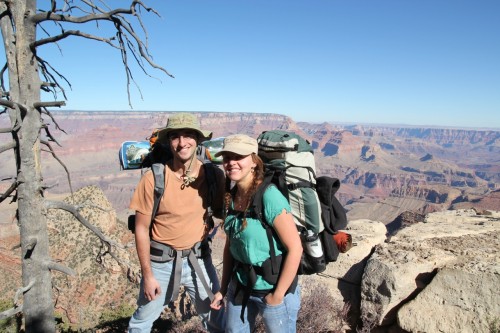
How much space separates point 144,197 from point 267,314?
1314mm

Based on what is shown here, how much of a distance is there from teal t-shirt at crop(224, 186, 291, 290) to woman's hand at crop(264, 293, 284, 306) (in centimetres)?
6

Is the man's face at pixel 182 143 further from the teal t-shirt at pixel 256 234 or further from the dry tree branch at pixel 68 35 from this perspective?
the dry tree branch at pixel 68 35

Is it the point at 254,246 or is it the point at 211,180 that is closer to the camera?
the point at 254,246

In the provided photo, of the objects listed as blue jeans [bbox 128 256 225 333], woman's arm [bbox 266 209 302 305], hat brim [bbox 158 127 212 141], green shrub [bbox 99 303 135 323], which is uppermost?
hat brim [bbox 158 127 212 141]

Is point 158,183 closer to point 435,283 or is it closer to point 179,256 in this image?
point 179,256

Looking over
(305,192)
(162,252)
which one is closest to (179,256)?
(162,252)

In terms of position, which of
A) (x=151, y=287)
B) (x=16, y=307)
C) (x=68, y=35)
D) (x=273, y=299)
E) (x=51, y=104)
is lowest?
(x=16, y=307)

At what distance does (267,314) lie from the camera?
8.11 feet

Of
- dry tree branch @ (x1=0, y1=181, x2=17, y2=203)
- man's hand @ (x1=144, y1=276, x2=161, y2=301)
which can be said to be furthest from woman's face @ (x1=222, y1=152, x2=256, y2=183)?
dry tree branch @ (x1=0, y1=181, x2=17, y2=203)

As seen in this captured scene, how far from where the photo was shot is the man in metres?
2.71

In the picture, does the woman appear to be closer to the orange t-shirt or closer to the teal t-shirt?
the teal t-shirt

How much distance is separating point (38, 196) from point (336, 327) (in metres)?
3.79

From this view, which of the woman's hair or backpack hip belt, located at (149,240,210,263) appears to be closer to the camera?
the woman's hair

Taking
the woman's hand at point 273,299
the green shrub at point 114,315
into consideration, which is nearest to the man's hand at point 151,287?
the woman's hand at point 273,299
